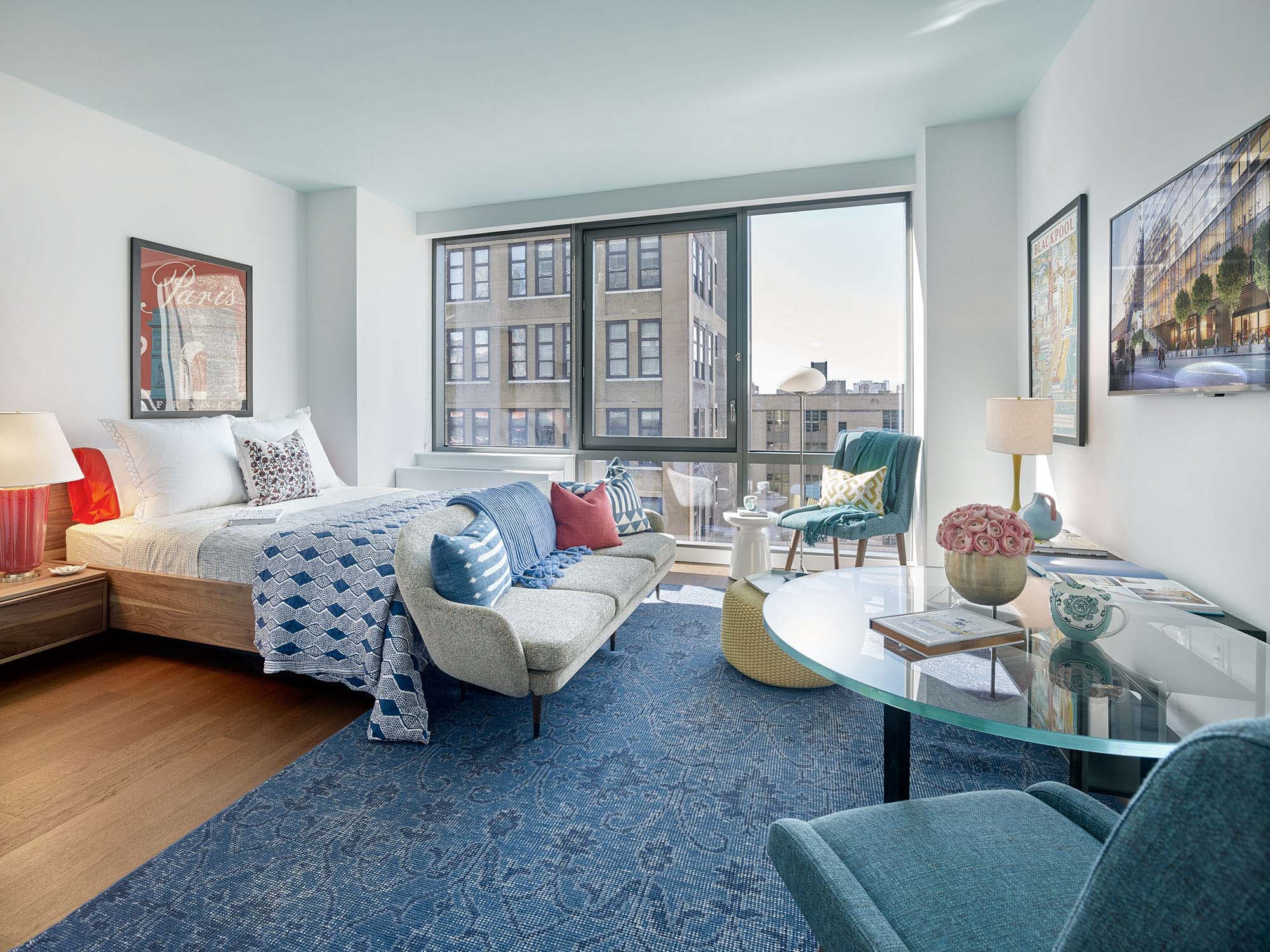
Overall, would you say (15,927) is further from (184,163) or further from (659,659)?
(184,163)

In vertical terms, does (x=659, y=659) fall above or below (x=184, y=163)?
below

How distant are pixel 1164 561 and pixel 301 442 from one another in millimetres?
4255

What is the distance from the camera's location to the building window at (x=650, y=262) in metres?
5.03

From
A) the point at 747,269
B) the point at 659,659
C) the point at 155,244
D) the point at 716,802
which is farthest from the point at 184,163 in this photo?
the point at 716,802

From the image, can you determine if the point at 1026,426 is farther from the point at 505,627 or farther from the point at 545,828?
the point at 545,828

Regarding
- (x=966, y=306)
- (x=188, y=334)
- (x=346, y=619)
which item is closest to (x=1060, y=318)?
(x=966, y=306)

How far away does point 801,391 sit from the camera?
439 centimetres

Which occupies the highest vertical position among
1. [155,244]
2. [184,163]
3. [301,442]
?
[184,163]

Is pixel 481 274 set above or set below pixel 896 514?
above

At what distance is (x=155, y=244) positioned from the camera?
391 cm

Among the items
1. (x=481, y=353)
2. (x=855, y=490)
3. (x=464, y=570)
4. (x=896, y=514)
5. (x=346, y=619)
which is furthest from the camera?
(x=481, y=353)

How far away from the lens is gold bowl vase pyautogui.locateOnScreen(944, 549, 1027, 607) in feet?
5.45

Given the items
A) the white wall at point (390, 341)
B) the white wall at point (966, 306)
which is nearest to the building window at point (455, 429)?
the white wall at point (390, 341)

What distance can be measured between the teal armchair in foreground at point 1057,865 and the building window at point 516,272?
493 cm
